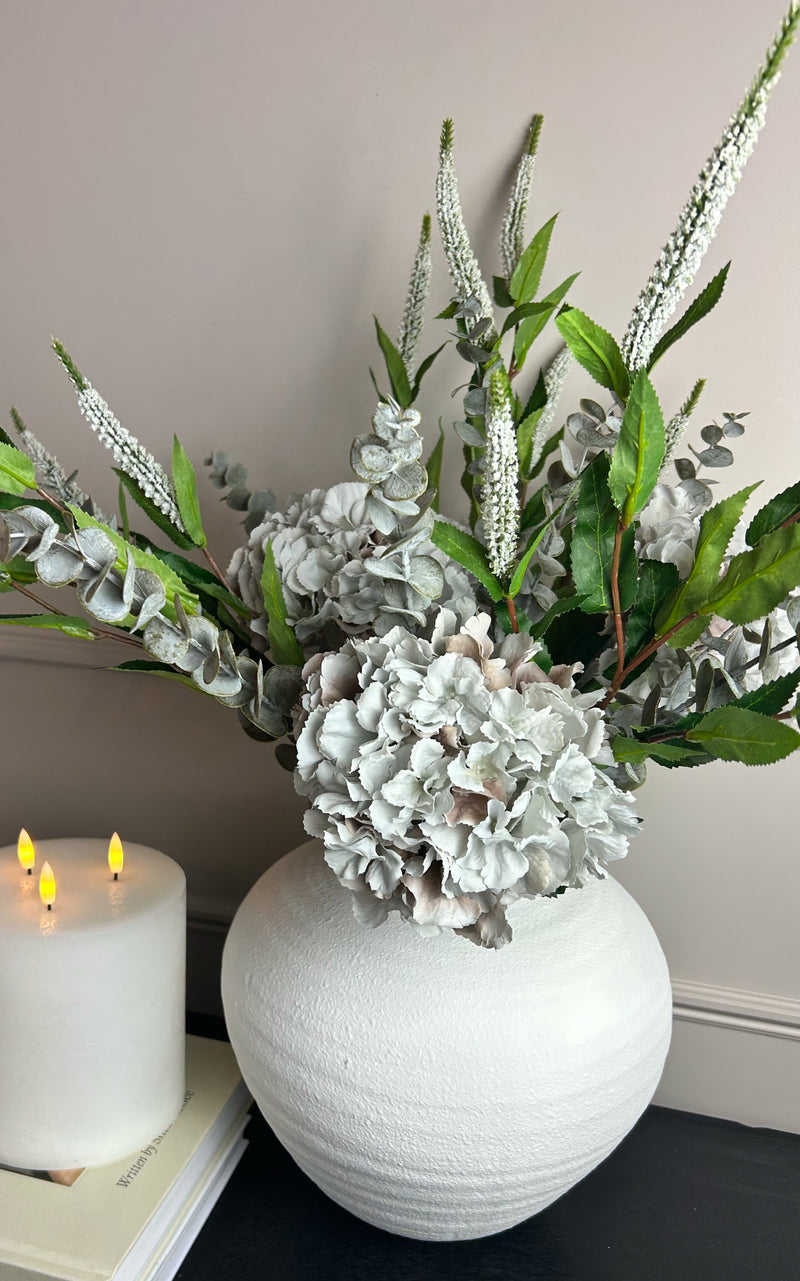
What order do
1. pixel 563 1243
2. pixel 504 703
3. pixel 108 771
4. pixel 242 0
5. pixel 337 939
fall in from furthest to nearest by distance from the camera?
1. pixel 108 771
2. pixel 242 0
3. pixel 563 1243
4. pixel 337 939
5. pixel 504 703

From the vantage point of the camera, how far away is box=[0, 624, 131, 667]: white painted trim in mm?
991

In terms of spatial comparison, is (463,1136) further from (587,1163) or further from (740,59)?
(740,59)

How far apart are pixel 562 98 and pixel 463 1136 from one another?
78 cm

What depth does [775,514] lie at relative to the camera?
53 centimetres

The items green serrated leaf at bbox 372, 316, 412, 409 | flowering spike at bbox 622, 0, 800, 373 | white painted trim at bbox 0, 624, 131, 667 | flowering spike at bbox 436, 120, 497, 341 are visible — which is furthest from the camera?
white painted trim at bbox 0, 624, 131, 667

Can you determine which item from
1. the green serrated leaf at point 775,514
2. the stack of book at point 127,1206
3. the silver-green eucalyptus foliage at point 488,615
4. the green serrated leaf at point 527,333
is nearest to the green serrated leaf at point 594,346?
the silver-green eucalyptus foliage at point 488,615

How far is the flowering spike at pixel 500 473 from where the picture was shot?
525 millimetres

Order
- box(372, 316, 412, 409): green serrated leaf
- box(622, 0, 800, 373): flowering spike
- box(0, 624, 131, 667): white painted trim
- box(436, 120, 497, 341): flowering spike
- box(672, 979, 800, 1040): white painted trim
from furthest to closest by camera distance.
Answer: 1. box(0, 624, 131, 667): white painted trim
2. box(672, 979, 800, 1040): white painted trim
3. box(372, 316, 412, 409): green serrated leaf
4. box(436, 120, 497, 341): flowering spike
5. box(622, 0, 800, 373): flowering spike

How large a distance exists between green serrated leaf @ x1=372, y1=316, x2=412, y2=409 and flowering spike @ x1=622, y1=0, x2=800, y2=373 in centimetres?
28

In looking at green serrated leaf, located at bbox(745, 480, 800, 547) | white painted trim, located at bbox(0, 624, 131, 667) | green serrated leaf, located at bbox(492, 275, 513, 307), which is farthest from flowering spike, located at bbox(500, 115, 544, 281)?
white painted trim, located at bbox(0, 624, 131, 667)

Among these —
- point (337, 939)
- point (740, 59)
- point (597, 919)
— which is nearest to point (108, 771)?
point (337, 939)

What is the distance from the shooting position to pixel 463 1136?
59 cm

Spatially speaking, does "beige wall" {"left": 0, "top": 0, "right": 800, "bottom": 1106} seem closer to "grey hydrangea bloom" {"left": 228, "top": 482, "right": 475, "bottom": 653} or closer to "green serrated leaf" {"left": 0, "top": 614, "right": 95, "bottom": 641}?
"grey hydrangea bloom" {"left": 228, "top": 482, "right": 475, "bottom": 653}

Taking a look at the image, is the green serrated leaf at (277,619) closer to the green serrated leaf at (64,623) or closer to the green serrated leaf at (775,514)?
the green serrated leaf at (64,623)
